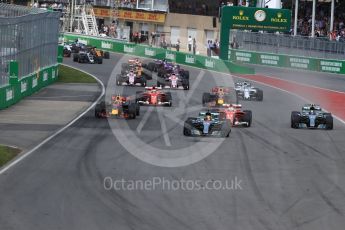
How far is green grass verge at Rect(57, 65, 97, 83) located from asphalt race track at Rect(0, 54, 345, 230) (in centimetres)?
1591

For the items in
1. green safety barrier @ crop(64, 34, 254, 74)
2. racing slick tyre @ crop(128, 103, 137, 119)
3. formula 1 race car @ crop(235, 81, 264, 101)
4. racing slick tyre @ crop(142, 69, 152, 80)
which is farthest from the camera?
green safety barrier @ crop(64, 34, 254, 74)

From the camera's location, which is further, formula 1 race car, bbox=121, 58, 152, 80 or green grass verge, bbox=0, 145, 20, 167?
formula 1 race car, bbox=121, 58, 152, 80

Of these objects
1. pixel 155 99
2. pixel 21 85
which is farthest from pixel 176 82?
pixel 21 85

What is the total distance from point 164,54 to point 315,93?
830 inches

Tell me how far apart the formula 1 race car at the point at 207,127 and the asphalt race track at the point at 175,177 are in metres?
0.34

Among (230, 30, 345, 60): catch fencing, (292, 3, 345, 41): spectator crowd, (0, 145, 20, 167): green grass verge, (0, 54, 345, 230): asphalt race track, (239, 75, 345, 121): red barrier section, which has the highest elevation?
(292, 3, 345, 41): spectator crowd

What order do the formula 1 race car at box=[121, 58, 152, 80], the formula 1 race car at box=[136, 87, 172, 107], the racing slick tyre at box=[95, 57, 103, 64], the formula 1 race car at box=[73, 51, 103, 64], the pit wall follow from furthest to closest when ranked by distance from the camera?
A: 1. the racing slick tyre at box=[95, 57, 103, 64]
2. the formula 1 race car at box=[73, 51, 103, 64]
3. the formula 1 race car at box=[121, 58, 152, 80]
4. the formula 1 race car at box=[136, 87, 172, 107]
5. the pit wall

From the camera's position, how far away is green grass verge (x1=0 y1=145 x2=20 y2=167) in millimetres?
18178

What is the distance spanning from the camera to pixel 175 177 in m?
16.5

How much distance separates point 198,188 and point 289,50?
42.9 m

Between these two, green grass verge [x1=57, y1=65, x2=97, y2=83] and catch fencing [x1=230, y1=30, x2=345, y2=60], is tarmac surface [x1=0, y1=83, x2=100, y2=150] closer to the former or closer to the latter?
green grass verge [x1=57, y1=65, x2=97, y2=83]

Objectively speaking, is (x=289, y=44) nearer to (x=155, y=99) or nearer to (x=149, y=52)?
(x=149, y=52)

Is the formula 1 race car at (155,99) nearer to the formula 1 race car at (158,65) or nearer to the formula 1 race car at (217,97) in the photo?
the formula 1 race car at (217,97)

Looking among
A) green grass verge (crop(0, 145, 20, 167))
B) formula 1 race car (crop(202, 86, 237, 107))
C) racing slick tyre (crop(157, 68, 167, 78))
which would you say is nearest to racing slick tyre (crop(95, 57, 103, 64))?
racing slick tyre (crop(157, 68, 167, 78))
